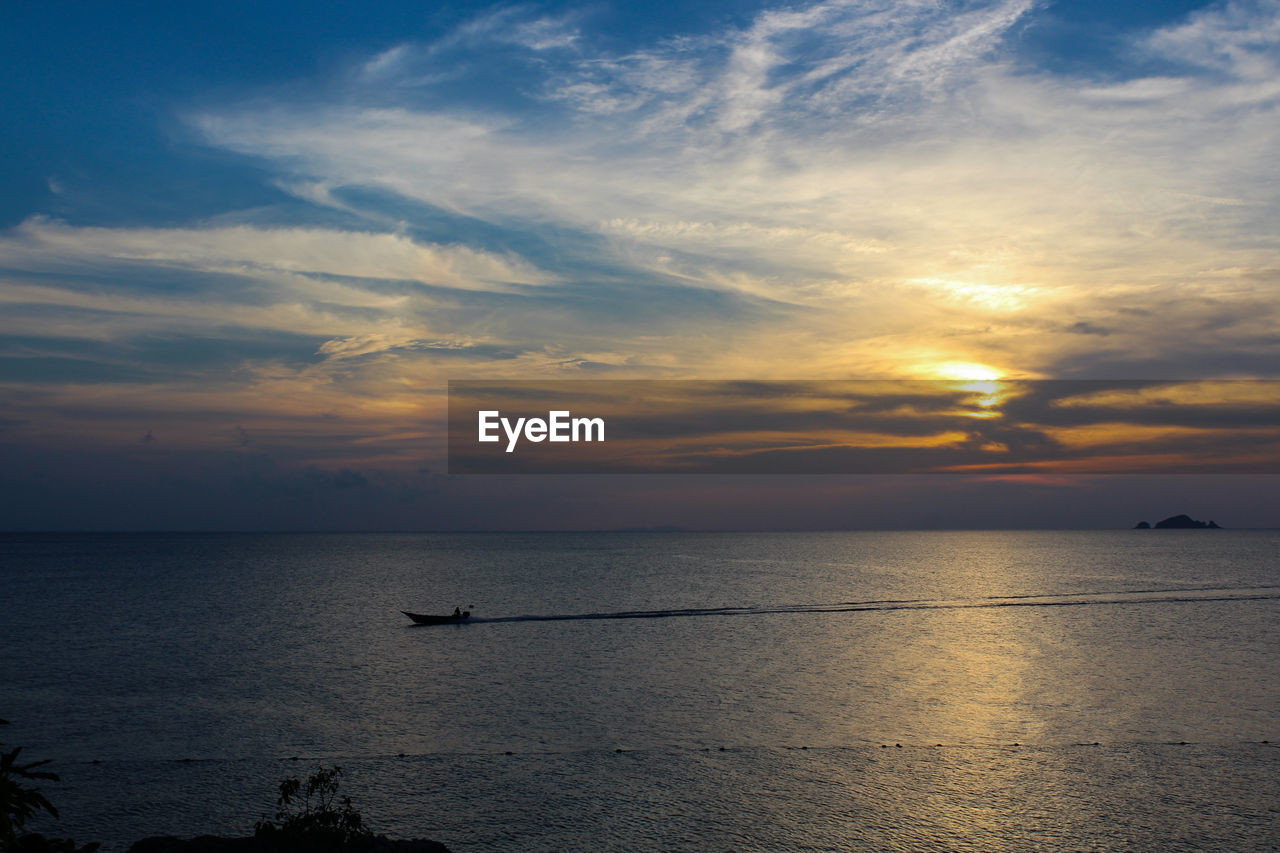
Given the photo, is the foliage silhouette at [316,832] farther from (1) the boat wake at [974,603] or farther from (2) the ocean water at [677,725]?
(1) the boat wake at [974,603]

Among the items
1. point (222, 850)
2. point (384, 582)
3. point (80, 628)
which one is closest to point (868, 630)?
point (222, 850)

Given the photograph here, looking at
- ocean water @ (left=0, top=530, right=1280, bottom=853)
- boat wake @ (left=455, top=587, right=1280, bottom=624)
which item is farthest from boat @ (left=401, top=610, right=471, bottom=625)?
ocean water @ (left=0, top=530, right=1280, bottom=853)

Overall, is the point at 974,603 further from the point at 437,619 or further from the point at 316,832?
the point at 316,832

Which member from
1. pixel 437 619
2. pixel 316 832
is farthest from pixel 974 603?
pixel 316 832

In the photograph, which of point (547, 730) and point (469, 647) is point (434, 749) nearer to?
point (547, 730)

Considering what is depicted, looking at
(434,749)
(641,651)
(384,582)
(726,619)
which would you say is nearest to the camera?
(434,749)
